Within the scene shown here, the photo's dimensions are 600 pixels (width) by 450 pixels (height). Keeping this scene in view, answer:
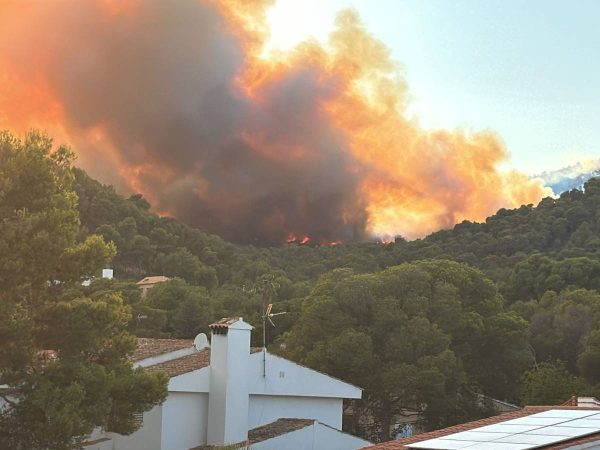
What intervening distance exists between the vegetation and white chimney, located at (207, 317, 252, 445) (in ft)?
12.6

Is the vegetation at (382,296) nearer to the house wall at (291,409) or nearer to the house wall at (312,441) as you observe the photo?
Result: the house wall at (312,441)

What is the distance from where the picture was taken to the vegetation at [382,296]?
2047 cm

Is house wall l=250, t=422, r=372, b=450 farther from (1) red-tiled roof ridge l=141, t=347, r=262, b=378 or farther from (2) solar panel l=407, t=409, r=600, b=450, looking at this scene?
(2) solar panel l=407, t=409, r=600, b=450

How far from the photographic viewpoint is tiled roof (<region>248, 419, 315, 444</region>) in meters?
28.4

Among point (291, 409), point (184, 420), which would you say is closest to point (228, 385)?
point (184, 420)

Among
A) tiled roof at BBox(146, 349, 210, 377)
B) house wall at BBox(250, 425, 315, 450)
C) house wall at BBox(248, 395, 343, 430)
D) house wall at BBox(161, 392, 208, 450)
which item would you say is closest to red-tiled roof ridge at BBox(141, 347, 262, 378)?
tiled roof at BBox(146, 349, 210, 377)

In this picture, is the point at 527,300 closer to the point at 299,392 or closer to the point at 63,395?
the point at 299,392

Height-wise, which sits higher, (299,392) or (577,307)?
(577,307)

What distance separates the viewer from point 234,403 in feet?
97.8

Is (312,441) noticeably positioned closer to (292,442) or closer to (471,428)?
(292,442)

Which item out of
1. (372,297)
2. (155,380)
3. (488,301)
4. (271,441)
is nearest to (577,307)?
(488,301)

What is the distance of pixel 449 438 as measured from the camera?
48.2ft

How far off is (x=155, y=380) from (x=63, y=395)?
2527 mm

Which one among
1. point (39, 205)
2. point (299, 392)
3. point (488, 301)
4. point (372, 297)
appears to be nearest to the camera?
point (39, 205)
